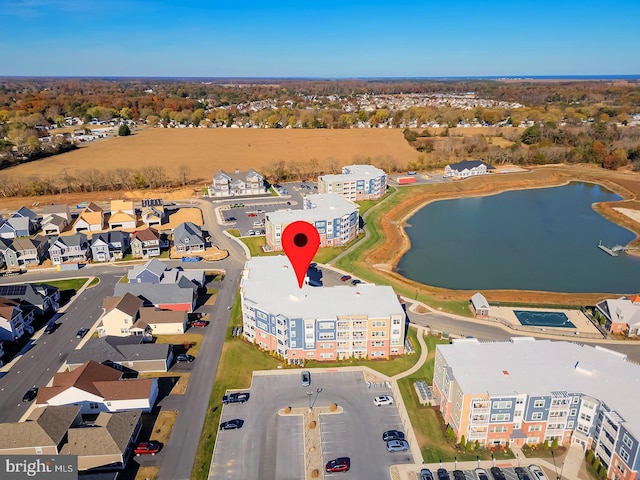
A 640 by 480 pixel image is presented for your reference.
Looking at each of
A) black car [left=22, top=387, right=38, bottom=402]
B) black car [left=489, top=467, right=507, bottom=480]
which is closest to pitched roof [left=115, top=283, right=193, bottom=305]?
black car [left=22, top=387, right=38, bottom=402]

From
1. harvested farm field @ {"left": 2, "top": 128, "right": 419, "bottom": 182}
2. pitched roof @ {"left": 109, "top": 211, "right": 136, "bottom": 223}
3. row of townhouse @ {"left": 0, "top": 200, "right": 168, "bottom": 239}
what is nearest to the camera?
row of townhouse @ {"left": 0, "top": 200, "right": 168, "bottom": 239}

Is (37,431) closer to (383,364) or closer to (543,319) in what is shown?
(383,364)

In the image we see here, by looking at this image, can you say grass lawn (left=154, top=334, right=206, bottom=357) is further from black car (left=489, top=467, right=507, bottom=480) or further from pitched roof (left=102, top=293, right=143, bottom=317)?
black car (left=489, top=467, right=507, bottom=480)

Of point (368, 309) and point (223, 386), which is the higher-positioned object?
point (368, 309)

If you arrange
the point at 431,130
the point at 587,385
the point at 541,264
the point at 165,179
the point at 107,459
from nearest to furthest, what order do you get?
1. the point at 107,459
2. the point at 587,385
3. the point at 541,264
4. the point at 165,179
5. the point at 431,130

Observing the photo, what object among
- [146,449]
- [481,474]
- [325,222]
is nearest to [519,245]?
[325,222]

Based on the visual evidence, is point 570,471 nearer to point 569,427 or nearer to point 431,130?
point 569,427

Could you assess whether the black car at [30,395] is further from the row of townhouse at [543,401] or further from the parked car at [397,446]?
the row of townhouse at [543,401]

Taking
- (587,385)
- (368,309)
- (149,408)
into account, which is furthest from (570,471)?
(149,408)
